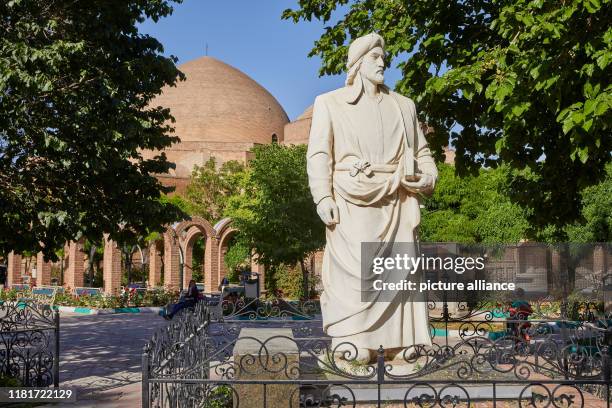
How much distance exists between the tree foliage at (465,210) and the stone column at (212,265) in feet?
33.3

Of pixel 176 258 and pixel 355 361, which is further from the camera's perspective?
pixel 176 258

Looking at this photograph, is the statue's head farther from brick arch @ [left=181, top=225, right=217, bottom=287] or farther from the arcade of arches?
brick arch @ [left=181, top=225, right=217, bottom=287]

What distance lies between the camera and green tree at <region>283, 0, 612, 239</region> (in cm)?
736

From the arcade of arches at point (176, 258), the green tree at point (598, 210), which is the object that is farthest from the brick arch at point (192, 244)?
the green tree at point (598, 210)

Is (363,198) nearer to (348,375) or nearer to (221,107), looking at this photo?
(348,375)

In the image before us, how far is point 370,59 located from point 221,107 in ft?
230

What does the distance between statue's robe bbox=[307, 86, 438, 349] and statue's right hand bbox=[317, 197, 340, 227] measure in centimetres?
5

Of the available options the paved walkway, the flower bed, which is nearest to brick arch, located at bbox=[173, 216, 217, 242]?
the flower bed

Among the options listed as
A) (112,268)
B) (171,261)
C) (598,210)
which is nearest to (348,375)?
(598,210)

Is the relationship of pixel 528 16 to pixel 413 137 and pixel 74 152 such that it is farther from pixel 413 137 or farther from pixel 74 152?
pixel 74 152

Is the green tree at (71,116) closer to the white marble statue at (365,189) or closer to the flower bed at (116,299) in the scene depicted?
the white marble statue at (365,189)

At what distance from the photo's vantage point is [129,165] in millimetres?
11219

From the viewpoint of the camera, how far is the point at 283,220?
2414 centimetres

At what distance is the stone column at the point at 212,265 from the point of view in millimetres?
32312
